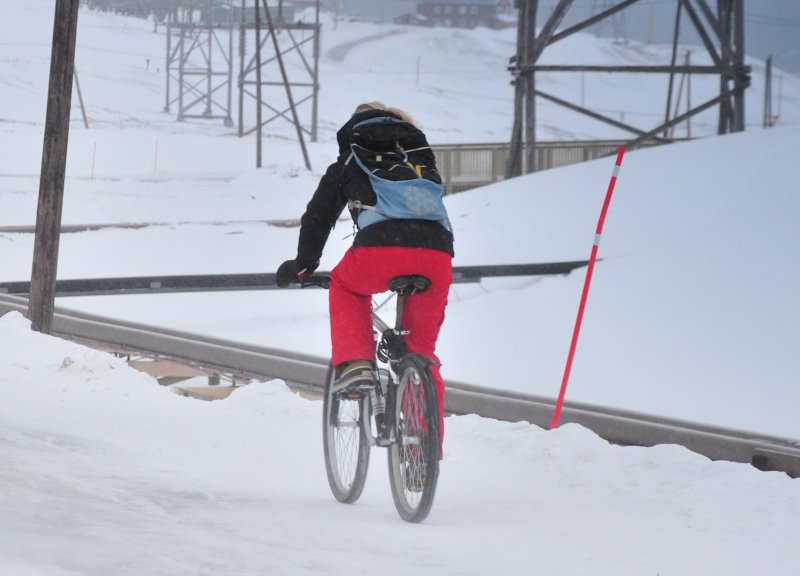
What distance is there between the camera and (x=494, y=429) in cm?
641

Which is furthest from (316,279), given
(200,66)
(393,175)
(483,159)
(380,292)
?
(200,66)

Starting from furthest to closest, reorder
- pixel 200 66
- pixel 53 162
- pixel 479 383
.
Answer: pixel 200 66 < pixel 479 383 < pixel 53 162

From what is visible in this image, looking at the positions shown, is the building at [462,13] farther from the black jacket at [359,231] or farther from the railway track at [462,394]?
the black jacket at [359,231]

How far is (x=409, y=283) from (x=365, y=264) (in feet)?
0.60

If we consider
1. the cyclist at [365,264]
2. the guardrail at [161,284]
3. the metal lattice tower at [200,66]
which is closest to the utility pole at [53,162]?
the guardrail at [161,284]

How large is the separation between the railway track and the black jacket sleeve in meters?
2.20

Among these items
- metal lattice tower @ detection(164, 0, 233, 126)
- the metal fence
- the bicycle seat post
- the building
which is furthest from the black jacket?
the building

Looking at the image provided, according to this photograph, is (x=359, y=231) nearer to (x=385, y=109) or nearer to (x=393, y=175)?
(x=393, y=175)

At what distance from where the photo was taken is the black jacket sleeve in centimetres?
460

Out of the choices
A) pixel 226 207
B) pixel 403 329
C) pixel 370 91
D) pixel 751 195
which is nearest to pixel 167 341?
pixel 403 329

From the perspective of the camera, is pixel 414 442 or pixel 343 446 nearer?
pixel 414 442

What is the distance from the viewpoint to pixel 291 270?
4.71 m

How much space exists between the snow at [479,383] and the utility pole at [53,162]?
26 cm

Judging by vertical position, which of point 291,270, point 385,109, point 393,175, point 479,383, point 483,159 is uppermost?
point 385,109
